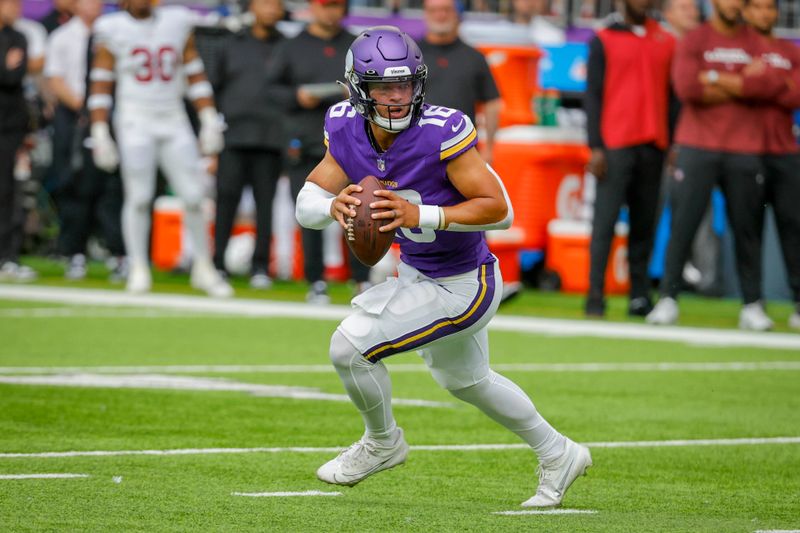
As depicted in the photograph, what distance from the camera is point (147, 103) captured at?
1231 centimetres

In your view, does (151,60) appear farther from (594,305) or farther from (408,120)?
(408,120)

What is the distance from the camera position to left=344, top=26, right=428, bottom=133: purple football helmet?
5219mm

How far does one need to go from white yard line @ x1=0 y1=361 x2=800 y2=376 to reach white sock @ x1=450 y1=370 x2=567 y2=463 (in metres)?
3.44

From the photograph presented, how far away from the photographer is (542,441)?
546cm

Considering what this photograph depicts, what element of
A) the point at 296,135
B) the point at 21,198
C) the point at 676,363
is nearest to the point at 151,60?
the point at 296,135

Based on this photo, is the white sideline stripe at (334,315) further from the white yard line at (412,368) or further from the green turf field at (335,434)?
the white yard line at (412,368)

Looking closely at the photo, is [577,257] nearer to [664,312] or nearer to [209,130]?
[664,312]

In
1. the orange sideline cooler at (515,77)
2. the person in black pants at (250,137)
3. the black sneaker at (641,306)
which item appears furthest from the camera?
the orange sideline cooler at (515,77)

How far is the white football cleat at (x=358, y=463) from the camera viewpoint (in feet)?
17.7

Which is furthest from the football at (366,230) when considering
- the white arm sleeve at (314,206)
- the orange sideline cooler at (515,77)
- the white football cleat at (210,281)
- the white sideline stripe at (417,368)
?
the orange sideline cooler at (515,77)

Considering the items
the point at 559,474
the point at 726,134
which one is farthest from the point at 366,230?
the point at 726,134

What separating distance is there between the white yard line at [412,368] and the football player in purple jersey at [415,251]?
128 inches

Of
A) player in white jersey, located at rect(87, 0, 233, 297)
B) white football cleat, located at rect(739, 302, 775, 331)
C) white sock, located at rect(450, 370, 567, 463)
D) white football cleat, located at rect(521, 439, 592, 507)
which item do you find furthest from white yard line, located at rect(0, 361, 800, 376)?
player in white jersey, located at rect(87, 0, 233, 297)

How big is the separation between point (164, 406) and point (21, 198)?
8.69 metres
